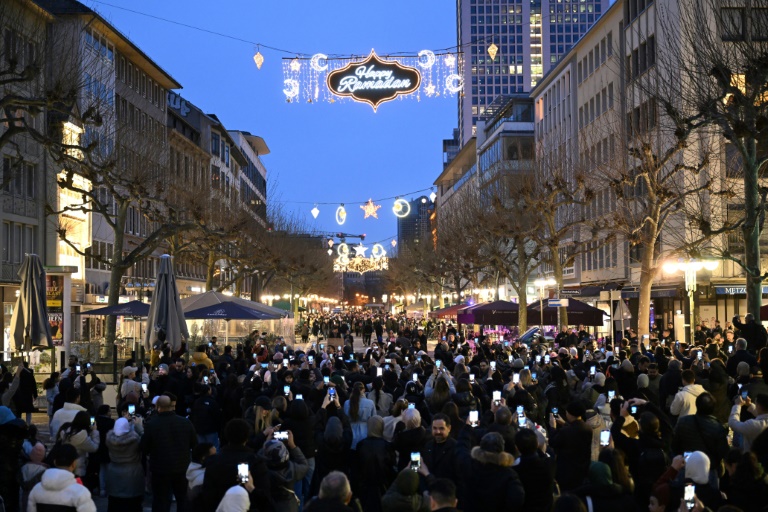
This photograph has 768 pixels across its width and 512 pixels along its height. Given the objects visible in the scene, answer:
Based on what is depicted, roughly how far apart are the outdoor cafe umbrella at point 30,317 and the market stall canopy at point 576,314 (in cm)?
1995

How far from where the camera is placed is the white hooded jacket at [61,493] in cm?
787

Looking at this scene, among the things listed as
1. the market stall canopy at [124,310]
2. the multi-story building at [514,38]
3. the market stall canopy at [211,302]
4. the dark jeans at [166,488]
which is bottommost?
the dark jeans at [166,488]

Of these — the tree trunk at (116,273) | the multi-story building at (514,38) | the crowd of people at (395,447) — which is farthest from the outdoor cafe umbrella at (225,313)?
the multi-story building at (514,38)

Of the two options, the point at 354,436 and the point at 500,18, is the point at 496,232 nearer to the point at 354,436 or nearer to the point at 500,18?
the point at 354,436

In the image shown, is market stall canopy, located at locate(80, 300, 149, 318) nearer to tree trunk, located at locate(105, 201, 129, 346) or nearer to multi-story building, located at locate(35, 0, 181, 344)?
tree trunk, located at locate(105, 201, 129, 346)

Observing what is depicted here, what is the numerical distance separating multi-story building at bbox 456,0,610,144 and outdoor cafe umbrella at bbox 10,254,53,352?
160m

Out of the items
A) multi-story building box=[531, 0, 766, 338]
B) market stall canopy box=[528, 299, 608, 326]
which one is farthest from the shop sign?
market stall canopy box=[528, 299, 608, 326]

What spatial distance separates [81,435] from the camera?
1095 cm

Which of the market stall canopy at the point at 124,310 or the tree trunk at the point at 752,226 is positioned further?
the market stall canopy at the point at 124,310

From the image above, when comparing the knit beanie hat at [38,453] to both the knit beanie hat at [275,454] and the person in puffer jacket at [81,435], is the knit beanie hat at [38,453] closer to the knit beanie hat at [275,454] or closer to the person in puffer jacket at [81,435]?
the person in puffer jacket at [81,435]

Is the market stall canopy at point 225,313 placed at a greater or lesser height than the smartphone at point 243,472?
greater

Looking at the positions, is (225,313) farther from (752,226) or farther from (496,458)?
(496,458)

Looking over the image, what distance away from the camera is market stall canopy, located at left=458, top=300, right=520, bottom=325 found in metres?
40.0

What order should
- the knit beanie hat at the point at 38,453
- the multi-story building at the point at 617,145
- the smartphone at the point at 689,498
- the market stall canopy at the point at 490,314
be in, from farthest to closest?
the multi-story building at the point at 617,145
the market stall canopy at the point at 490,314
the knit beanie hat at the point at 38,453
the smartphone at the point at 689,498
